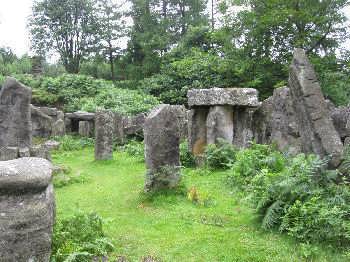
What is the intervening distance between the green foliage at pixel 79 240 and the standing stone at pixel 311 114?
393 cm

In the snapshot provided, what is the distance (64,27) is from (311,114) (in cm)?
3803

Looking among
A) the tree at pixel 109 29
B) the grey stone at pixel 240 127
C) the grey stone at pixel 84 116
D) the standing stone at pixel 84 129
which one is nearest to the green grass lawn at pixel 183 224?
the grey stone at pixel 240 127

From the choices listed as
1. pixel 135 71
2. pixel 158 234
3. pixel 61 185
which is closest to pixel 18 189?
pixel 158 234

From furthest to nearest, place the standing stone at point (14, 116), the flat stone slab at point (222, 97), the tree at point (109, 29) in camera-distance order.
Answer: the tree at point (109, 29), the standing stone at point (14, 116), the flat stone slab at point (222, 97)

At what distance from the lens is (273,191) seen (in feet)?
23.4

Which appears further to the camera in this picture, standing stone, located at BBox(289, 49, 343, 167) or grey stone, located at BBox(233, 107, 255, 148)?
grey stone, located at BBox(233, 107, 255, 148)

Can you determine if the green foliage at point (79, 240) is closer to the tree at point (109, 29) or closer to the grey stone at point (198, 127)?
the grey stone at point (198, 127)

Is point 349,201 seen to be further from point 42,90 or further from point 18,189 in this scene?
point 42,90

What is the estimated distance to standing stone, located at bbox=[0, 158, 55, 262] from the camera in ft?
15.6

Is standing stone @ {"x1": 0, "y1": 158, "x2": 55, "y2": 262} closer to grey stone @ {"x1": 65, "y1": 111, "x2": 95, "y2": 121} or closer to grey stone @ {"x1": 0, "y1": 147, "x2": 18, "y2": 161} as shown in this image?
grey stone @ {"x1": 0, "y1": 147, "x2": 18, "y2": 161}

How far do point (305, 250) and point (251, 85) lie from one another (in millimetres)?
17687

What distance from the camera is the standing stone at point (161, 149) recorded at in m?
9.41

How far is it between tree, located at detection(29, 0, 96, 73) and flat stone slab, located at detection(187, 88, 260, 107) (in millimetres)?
31672

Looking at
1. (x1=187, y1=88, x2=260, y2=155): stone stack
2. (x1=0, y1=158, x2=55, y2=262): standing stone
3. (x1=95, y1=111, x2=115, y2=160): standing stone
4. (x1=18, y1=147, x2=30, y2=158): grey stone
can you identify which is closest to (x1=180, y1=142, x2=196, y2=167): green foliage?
(x1=187, y1=88, x2=260, y2=155): stone stack
